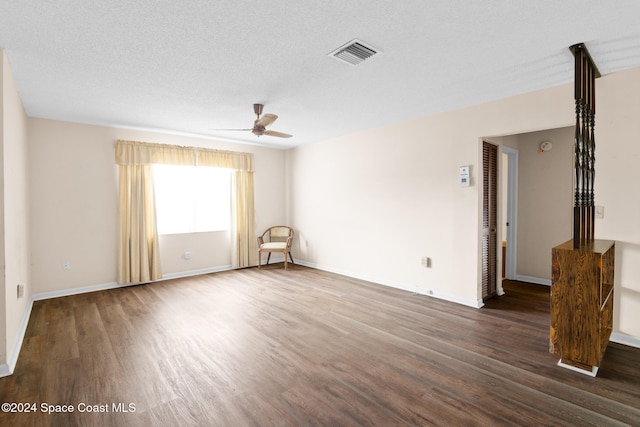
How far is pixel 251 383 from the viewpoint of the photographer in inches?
87.1

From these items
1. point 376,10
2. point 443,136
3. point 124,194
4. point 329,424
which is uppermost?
point 376,10

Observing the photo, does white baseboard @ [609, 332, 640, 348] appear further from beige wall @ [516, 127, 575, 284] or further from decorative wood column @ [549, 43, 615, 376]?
beige wall @ [516, 127, 575, 284]

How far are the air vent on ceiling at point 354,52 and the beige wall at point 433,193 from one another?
2.00 metres

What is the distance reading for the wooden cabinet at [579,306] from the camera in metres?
2.17

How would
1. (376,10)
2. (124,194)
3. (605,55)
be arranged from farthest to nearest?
(124,194), (605,55), (376,10)

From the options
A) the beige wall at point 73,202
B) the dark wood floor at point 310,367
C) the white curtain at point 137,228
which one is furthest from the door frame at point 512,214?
the white curtain at point 137,228

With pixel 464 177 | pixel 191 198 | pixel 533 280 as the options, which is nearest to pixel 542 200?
pixel 533 280

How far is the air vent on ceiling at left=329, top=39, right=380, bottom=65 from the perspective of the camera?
2.32 metres

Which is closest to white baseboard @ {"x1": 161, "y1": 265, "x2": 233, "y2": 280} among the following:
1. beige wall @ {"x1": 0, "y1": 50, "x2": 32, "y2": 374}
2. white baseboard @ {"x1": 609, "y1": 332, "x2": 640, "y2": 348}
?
beige wall @ {"x1": 0, "y1": 50, "x2": 32, "y2": 374}

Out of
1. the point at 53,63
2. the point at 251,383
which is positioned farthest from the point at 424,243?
the point at 53,63

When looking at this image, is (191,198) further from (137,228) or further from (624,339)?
(624,339)

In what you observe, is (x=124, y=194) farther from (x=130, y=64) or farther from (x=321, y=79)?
(x=321, y=79)

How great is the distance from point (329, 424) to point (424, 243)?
2.98 metres

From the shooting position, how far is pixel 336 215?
224 inches
